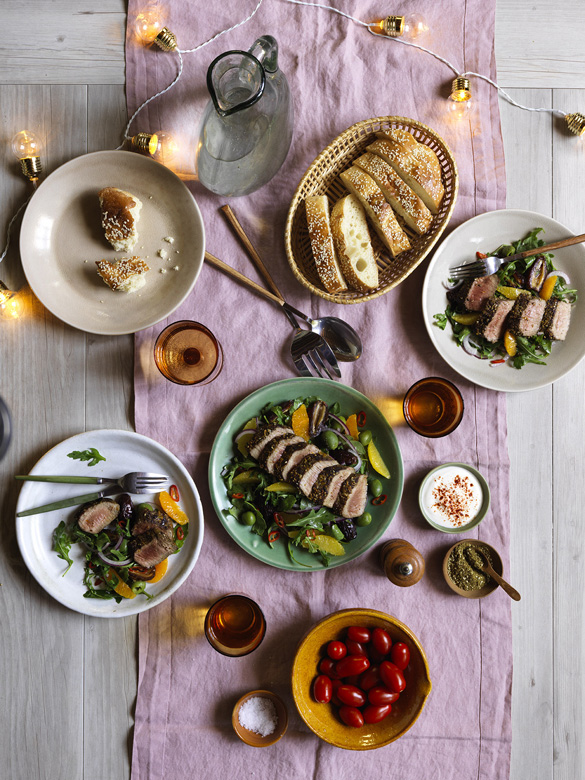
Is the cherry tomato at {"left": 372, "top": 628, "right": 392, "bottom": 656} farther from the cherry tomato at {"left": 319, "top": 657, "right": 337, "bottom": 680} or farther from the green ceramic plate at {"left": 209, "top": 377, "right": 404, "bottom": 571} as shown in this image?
the green ceramic plate at {"left": 209, "top": 377, "right": 404, "bottom": 571}

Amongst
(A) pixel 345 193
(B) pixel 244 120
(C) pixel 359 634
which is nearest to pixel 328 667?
(C) pixel 359 634

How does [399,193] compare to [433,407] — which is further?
[433,407]

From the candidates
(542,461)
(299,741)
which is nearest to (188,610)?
(299,741)

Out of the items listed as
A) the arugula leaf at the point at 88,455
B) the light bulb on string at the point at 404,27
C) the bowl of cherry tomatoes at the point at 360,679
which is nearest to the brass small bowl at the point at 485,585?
the bowl of cherry tomatoes at the point at 360,679

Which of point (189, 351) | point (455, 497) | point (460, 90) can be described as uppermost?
point (460, 90)

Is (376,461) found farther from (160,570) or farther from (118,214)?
(118,214)

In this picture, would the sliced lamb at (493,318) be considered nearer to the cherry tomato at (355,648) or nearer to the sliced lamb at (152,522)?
the cherry tomato at (355,648)
